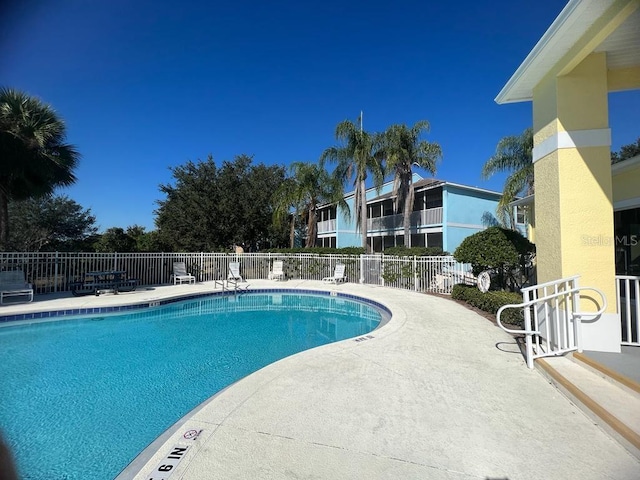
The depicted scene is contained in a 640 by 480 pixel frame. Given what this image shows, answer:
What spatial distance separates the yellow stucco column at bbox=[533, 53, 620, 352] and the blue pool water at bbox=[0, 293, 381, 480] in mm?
5016

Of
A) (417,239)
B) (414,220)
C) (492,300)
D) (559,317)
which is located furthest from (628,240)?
(417,239)

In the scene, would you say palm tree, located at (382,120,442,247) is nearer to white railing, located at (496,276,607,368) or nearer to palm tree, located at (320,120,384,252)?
palm tree, located at (320,120,384,252)

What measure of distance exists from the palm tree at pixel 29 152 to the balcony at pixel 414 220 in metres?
20.5

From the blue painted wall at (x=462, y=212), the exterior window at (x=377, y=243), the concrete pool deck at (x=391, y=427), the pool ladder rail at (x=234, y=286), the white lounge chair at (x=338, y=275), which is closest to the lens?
the concrete pool deck at (x=391, y=427)

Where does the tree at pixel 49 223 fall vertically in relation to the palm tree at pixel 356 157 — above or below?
below

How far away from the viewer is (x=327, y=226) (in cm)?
3128

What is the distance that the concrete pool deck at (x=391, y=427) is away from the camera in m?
2.29

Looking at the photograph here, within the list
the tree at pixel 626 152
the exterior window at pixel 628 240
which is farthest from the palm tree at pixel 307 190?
the tree at pixel 626 152

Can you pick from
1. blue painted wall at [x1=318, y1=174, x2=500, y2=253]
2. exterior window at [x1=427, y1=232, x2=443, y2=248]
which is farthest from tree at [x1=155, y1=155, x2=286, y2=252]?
exterior window at [x1=427, y1=232, x2=443, y2=248]

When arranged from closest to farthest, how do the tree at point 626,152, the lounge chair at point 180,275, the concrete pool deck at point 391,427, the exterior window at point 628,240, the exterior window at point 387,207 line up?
the concrete pool deck at point 391,427 → the exterior window at point 628,240 → the lounge chair at point 180,275 → the tree at point 626,152 → the exterior window at point 387,207

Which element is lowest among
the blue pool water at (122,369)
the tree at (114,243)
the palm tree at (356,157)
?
the blue pool water at (122,369)

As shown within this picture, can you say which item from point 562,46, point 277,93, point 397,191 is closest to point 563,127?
point 562,46

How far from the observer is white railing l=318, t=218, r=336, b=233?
30327mm

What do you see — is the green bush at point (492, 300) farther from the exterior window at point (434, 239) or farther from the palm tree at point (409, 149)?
the exterior window at point (434, 239)
